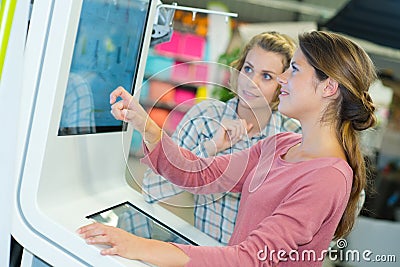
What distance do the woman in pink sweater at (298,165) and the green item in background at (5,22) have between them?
0.72 ft

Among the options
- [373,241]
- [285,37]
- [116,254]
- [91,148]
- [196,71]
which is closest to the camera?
[116,254]

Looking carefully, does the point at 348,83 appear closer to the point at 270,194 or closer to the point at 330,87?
the point at 330,87

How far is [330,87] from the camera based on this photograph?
3.86 ft

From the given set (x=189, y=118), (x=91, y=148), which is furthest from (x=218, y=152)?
(x=91, y=148)

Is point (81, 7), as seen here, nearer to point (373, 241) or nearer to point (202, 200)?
point (202, 200)

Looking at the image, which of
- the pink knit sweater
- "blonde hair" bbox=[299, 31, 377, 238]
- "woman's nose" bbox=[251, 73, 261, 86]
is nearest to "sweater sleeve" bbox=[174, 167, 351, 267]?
the pink knit sweater

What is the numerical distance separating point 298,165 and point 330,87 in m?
0.17

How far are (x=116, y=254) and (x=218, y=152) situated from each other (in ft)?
1.19

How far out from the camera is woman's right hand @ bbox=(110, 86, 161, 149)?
1.12 meters

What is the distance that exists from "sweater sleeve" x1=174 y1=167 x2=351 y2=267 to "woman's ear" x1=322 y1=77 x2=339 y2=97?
167mm

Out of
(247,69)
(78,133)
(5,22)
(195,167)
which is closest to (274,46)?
(247,69)

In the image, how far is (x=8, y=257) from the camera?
1.02 metres

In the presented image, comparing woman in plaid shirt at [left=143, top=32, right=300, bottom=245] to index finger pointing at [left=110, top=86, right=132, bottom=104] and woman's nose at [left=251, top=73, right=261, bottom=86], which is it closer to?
woman's nose at [left=251, top=73, right=261, bottom=86]

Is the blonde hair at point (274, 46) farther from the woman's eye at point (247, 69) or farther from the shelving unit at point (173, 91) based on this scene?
the shelving unit at point (173, 91)
